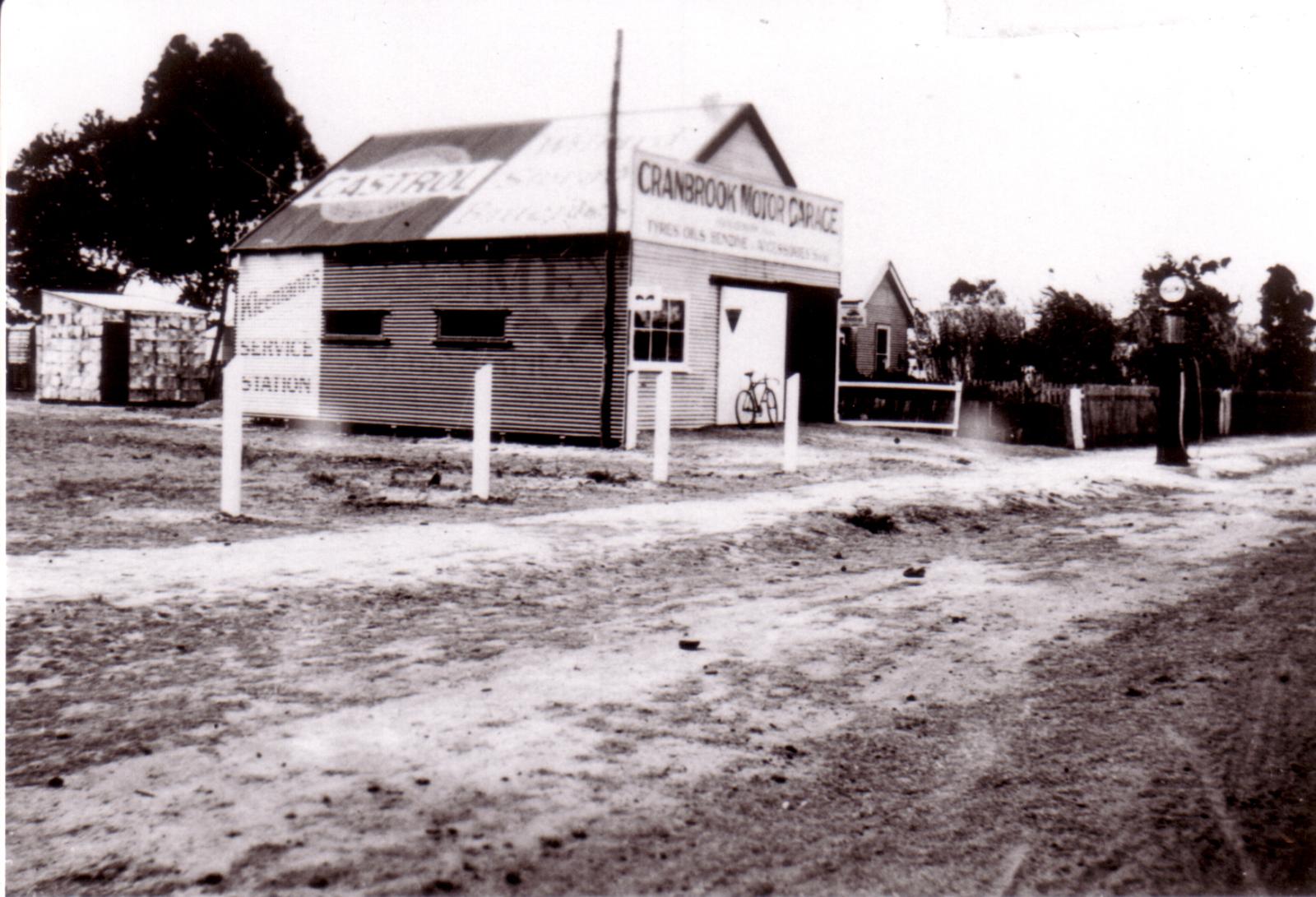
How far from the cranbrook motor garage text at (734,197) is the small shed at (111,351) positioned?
11830 mm

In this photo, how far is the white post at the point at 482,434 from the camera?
1126 cm

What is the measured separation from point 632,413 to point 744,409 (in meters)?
3.85

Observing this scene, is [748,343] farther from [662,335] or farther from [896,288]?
[896,288]

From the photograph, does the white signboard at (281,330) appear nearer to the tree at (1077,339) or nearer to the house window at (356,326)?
the house window at (356,326)

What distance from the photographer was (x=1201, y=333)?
22.0 m

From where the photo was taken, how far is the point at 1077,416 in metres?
21.5

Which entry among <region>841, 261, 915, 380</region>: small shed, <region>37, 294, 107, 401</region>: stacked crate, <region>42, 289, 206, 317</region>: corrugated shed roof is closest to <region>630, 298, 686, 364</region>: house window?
<region>42, 289, 206, 317</region>: corrugated shed roof

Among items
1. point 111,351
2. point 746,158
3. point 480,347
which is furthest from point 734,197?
point 111,351

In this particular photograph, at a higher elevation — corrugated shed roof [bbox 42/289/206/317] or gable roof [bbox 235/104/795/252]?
gable roof [bbox 235/104/795/252]

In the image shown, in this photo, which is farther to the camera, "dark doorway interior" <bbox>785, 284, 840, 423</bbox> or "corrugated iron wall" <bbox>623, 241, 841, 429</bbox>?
"dark doorway interior" <bbox>785, 284, 840, 423</bbox>

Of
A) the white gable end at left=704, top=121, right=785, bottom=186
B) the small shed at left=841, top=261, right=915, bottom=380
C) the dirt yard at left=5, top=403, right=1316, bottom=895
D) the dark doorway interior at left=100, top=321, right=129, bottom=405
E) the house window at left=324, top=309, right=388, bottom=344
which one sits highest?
the white gable end at left=704, top=121, right=785, bottom=186

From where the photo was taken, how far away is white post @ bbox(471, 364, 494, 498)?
1126cm

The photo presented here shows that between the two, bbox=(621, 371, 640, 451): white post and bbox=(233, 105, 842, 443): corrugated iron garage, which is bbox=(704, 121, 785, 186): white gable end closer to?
bbox=(233, 105, 842, 443): corrugated iron garage

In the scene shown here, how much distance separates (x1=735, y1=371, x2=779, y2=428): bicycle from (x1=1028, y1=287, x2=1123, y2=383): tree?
10.2 m
